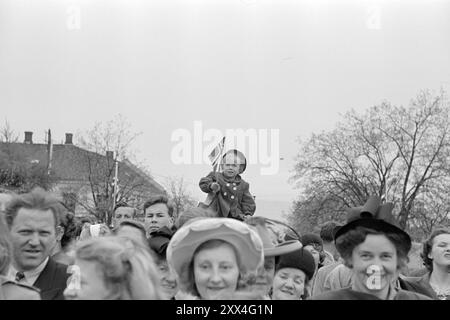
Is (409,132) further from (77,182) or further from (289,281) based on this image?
(289,281)

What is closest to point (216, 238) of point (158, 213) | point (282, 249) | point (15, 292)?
point (282, 249)

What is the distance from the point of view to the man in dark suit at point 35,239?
2934 millimetres

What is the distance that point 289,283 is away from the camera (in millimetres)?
3305

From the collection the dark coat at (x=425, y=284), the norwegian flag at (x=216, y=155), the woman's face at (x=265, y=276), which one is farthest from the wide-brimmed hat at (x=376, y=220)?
the norwegian flag at (x=216, y=155)

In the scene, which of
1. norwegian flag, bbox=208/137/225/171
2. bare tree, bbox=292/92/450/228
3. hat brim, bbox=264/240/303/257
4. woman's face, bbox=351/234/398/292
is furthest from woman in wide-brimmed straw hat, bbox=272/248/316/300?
bare tree, bbox=292/92/450/228

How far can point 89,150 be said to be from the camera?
25484 mm

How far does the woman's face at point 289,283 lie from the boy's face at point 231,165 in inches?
74.7

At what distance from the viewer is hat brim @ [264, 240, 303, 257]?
2.97 m

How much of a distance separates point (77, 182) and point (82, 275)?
2578cm

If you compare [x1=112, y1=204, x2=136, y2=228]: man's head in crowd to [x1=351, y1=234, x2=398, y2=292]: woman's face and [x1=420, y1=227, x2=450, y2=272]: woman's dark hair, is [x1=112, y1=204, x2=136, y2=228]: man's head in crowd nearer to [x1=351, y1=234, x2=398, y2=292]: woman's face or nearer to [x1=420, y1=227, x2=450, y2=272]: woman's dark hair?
[x1=420, y1=227, x2=450, y2=272]: woman's dark hair

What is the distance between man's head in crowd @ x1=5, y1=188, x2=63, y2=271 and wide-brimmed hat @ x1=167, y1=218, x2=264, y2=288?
72 cm

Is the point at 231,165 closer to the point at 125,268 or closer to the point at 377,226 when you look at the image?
the point at 377,226

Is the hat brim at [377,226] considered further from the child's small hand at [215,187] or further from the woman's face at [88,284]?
the child's small hand at [215,187]
